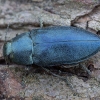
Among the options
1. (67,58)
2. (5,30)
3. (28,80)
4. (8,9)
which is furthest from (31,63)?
(8,9)

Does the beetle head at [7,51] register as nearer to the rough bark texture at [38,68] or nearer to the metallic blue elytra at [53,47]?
the metallic blue elytra at [53,47]

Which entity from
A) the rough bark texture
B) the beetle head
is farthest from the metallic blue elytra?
the rough bark texture

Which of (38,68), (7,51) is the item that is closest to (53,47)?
(38,68)

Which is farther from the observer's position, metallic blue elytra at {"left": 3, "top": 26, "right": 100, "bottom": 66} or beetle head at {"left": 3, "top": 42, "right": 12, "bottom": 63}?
beetle head at {"left": 3, "top": 42, "right": 12, "bottom": 63}

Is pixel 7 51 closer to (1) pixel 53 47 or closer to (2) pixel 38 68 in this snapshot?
(2) pixel 38 68

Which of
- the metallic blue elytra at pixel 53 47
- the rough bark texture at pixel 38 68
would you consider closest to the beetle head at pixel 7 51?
the metallic blue elytra at pixel 53 47

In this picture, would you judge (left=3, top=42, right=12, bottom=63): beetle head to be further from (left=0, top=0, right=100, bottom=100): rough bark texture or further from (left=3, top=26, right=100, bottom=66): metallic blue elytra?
(left=0, top=0, right=100, bottom=100): rough bark texture
